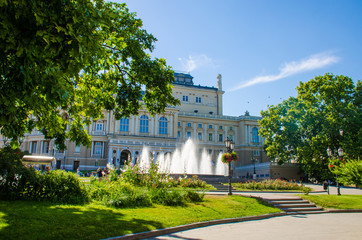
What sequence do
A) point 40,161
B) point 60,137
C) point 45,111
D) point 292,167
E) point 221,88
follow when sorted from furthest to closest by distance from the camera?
point 221,88 → point 292,167 → point 40,161 → point 60,137 → point 45,111

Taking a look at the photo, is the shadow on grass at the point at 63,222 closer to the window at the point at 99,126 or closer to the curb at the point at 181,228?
the curb at the point at 181,228

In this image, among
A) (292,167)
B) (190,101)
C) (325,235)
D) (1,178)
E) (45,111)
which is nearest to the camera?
(45,111)

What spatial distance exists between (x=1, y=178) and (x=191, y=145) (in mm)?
54928

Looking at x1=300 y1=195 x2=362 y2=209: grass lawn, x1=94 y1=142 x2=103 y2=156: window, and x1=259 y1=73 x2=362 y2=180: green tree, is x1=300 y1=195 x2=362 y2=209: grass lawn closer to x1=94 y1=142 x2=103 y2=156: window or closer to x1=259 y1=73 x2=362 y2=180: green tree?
x1=259 y1=73 x2=362 y2=180: green tree

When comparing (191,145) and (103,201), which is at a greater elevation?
(191,145)

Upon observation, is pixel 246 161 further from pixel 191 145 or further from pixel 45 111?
pixel 45 111

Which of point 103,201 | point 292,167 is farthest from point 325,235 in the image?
point 292,167

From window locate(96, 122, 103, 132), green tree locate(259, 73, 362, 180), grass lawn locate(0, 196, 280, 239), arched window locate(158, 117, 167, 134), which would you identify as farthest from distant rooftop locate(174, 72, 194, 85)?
grass lawn locate(0, 196, 280, 239)

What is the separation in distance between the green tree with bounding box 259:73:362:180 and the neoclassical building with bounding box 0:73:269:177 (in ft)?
32.8

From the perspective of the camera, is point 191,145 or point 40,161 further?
point 191,145

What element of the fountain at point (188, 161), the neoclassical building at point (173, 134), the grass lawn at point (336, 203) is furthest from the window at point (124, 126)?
the grass lawn at point (336, 203)

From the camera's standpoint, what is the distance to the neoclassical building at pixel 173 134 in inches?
2163

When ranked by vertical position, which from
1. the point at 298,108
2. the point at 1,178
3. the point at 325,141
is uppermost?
the point at 298,108

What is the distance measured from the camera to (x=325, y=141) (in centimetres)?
3641
